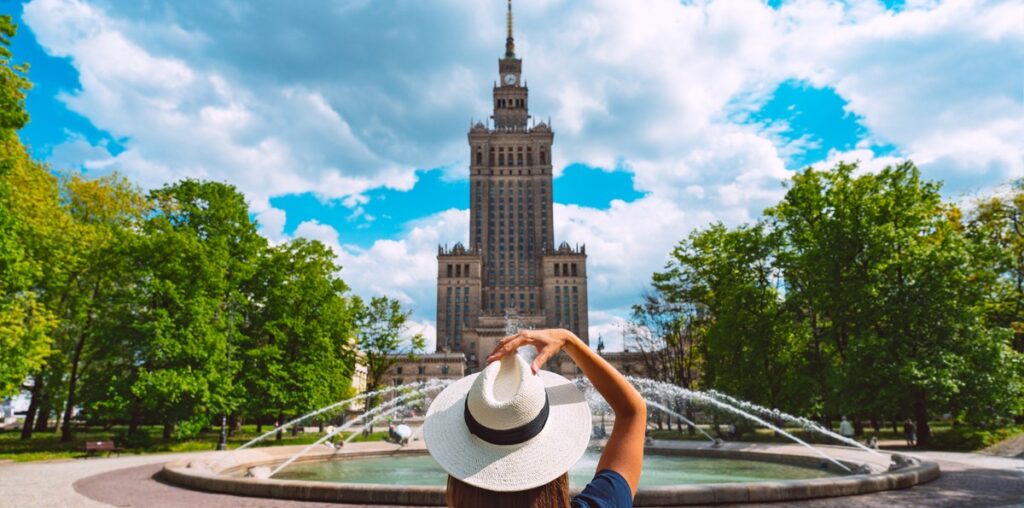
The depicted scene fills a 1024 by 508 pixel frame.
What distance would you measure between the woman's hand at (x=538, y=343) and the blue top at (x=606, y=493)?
0.57 m

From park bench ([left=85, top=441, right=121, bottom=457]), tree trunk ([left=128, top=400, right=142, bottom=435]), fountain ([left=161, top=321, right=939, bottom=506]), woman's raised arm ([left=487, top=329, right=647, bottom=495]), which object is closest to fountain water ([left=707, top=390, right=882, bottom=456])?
fountain ([left=161, top=321, right=939, bottom=506])

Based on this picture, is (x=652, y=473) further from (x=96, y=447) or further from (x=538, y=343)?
(x=96, y=447)

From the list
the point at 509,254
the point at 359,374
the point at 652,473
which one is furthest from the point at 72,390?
the point at 509,254

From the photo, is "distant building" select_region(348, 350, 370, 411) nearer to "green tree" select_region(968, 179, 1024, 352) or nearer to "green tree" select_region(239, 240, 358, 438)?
"green tree" select_region(239, 240, 358, 438)

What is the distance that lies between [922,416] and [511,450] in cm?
3317

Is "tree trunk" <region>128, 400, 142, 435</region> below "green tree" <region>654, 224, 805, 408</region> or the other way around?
below

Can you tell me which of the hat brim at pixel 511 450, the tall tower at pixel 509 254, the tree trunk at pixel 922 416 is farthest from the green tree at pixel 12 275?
the tall tower at pixel 509 254

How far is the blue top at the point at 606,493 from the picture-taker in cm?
253

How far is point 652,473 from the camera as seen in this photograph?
20.6 metres

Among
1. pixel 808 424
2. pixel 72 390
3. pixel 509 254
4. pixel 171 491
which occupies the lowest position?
pixel 171 491

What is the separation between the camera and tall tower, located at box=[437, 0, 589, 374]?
5915 inches

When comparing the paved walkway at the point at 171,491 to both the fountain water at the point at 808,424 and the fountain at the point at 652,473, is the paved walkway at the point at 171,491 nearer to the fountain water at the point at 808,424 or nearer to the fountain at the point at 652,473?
the fountain at the point at 652,473

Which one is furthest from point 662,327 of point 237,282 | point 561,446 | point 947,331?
point 561,446

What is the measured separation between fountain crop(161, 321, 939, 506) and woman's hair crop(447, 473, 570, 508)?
1106 cm
